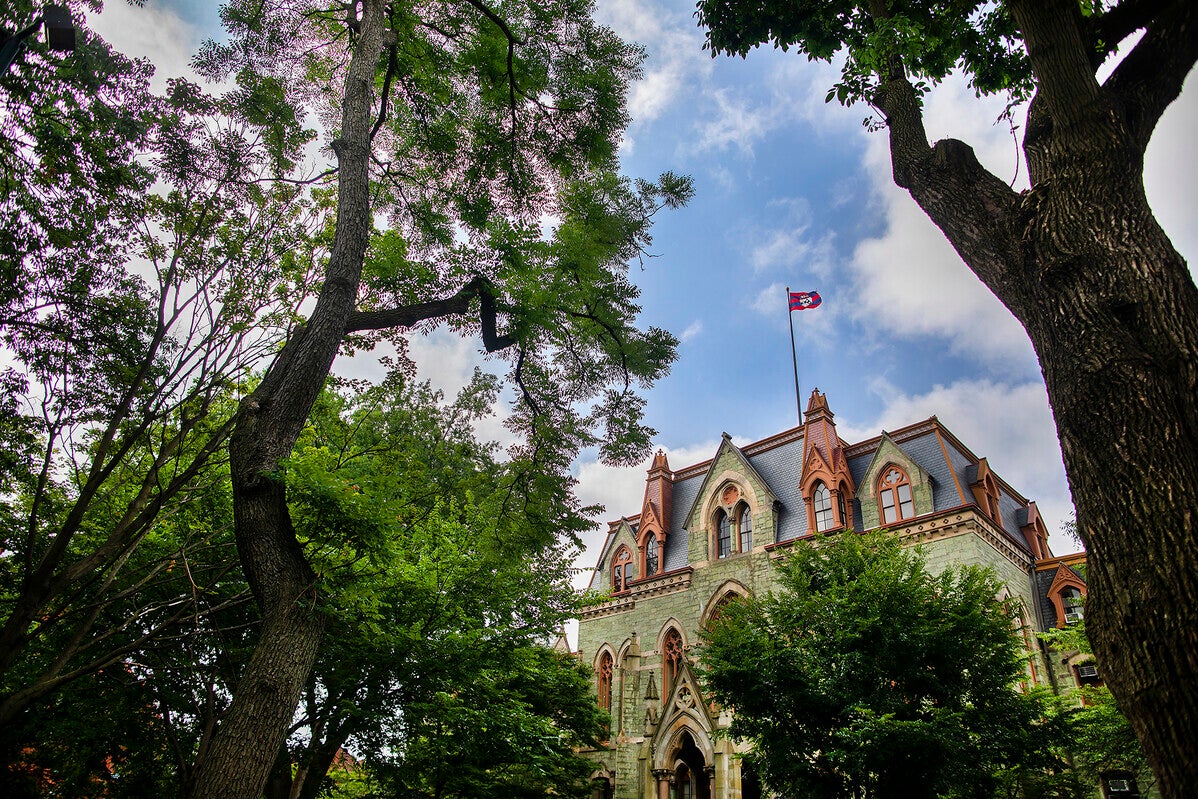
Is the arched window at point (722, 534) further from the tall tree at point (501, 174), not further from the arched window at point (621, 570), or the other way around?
the tall tree at point (501, 174)

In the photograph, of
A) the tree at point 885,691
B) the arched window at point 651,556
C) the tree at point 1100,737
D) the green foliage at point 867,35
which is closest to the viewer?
the green foliage at point 867,35

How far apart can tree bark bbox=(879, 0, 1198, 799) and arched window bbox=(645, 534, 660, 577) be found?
23054 mm

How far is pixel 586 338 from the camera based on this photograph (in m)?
10.9

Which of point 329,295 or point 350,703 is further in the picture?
point 350,703

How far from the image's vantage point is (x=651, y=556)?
26.7m

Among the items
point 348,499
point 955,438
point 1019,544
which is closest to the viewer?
point 348,499

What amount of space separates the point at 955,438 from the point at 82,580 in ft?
76.8

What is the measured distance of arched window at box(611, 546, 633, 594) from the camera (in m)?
27.4

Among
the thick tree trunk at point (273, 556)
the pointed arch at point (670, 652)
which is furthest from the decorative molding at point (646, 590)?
the thick tree trunk at point (273, 556)

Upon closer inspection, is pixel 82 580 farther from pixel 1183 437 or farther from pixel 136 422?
pixel 1183 437

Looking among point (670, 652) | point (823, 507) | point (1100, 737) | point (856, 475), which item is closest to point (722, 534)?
point (823, 507)

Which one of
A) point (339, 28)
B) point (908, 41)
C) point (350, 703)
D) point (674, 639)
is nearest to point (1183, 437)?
point (908, 41)

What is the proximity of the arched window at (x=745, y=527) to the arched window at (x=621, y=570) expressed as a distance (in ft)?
18.5

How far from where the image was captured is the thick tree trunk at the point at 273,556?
4.62m
